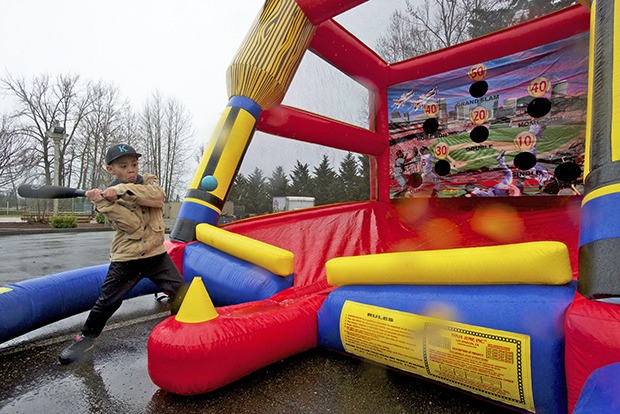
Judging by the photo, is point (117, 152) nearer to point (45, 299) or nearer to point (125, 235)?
point (125, 235)

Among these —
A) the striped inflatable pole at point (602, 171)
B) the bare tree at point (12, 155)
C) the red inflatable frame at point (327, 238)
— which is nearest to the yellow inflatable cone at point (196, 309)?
the red inflatable frame at point (327, 238)

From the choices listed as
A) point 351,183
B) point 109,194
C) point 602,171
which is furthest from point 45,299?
point 351,183

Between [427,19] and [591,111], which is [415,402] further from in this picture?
[427,19]

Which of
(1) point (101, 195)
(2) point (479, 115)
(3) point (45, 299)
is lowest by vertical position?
(3) point (45, 299)

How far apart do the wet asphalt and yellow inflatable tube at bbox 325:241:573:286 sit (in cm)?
53

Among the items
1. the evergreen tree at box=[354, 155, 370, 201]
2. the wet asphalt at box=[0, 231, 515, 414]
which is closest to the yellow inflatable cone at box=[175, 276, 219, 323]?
the wet asphalt at box=[0, 231, 515, 414]

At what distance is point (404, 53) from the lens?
19.8 ft

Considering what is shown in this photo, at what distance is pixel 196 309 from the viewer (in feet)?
6.52

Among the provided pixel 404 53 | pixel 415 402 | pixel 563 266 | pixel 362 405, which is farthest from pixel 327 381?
pixel 404 53

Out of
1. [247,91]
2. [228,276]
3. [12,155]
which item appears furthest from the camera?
[12,155]

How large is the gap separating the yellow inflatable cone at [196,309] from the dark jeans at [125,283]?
0.61 metres

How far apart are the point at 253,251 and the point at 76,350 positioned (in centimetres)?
121

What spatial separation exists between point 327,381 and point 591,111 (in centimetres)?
185

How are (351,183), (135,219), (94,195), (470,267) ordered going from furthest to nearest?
(351,183) < (135,219) < (94,195) < (470,267)
